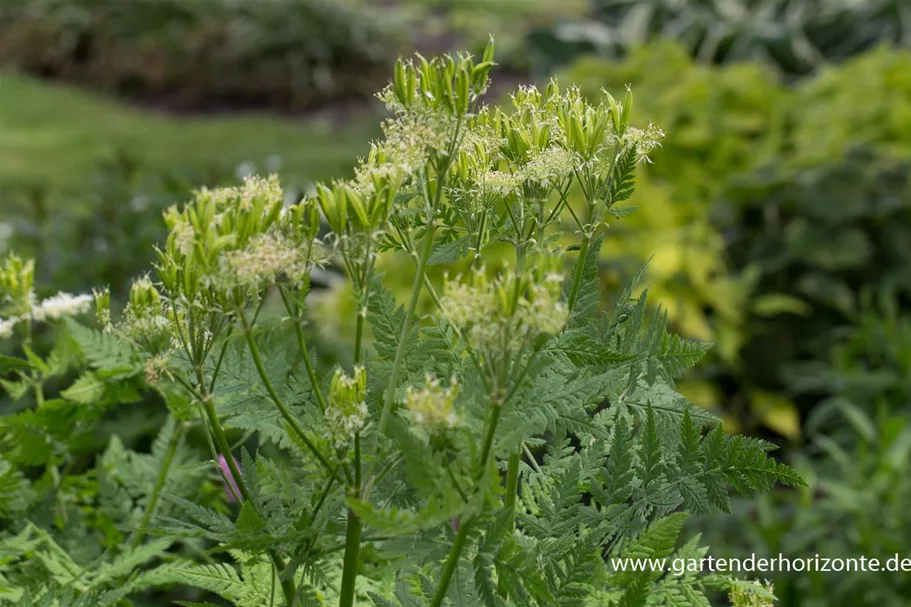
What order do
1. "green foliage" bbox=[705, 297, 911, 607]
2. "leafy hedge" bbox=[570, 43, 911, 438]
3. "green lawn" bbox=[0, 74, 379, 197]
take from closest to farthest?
"green foliage" bbox=[705, 297, 911, 607] < "leafy hedge" bbox=[570, 43, 911, 438] < "green lawn" bbox=[0, 74, 379, 197]

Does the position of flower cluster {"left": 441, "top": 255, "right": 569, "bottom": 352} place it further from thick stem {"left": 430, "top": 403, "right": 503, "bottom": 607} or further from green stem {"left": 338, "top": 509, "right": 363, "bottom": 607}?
green stem {"left": 338, "top": 509, "right": 363, "bottom": 607}

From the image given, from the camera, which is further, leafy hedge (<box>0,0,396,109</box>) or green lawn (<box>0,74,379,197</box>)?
leafy hedge (<box>0,0,396,109</box>)

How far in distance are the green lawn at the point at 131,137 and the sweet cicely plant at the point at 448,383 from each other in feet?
22.2

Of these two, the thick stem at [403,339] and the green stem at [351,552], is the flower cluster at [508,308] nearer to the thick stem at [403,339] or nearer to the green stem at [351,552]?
the thick stem at [403,339]

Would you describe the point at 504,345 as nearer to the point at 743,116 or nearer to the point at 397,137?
the point at 397,137

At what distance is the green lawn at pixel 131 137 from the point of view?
8227 mm

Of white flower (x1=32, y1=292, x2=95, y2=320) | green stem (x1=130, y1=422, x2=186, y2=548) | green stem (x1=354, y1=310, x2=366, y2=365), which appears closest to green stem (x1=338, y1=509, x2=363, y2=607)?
green stem (x1=354, y1=310, x2=366, y2=365)

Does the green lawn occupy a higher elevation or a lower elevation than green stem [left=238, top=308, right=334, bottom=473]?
lower

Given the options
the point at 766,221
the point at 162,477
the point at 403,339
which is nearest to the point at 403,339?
the point at 403,339

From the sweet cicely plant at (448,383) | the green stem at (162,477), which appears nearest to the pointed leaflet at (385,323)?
the sweet cicely plant at (448,383)

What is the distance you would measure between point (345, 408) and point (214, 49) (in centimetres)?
1107

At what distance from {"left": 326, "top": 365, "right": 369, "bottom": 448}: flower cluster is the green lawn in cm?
693

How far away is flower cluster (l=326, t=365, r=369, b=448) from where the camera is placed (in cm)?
81

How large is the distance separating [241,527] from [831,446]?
282 centimetres
